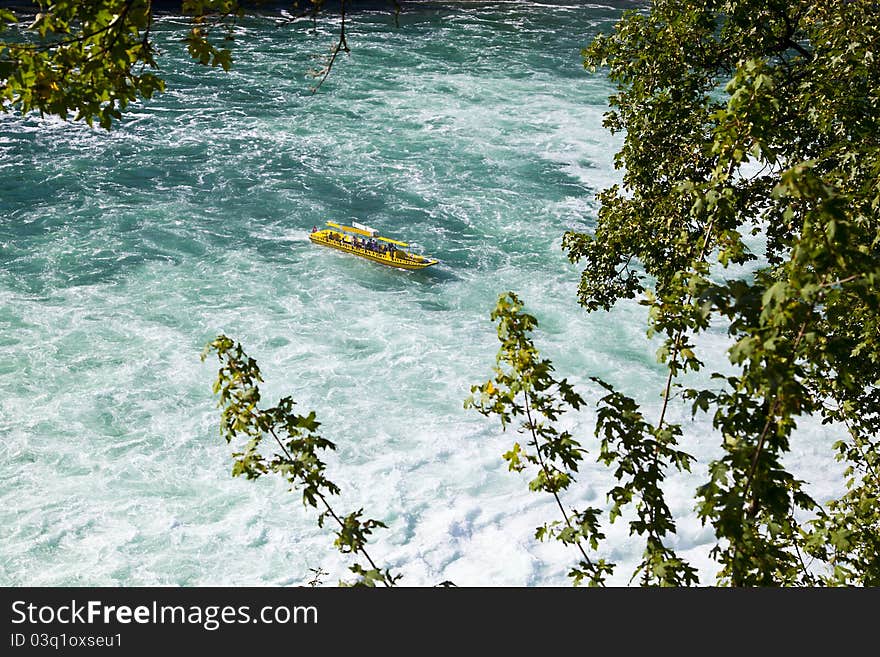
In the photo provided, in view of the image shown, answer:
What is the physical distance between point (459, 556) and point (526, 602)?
11.5 meters

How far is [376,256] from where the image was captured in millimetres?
24125

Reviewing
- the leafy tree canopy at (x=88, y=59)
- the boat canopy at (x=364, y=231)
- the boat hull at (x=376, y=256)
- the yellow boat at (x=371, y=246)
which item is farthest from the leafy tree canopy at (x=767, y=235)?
the boat canopy at (x=364, y=231)

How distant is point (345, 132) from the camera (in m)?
33.8

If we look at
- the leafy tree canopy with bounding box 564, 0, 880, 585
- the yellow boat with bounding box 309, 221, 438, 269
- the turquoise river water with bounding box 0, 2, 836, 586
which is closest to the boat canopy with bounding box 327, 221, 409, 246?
the yellow boat with bounding box 309, 221, 438, 269

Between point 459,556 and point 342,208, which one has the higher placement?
point 342,208

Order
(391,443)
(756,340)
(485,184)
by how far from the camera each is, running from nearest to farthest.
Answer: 1. (756,340)
2. (391,443)
3. (485,184)

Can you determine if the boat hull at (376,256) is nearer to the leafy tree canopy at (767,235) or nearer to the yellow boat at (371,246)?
the yellow boat at (371,246)

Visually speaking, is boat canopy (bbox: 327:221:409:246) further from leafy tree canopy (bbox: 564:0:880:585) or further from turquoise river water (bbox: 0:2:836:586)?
leafy tree canopy (bbox: 564:0:880:585)

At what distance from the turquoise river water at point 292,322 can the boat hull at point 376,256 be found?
10.9 inches

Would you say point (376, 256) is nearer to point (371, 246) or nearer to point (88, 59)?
point (371, 246)

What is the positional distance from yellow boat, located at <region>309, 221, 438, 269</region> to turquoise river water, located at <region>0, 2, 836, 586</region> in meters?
0.33

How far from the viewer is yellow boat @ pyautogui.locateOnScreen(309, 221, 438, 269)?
2388 centimetres

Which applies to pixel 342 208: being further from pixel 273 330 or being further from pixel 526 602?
pixel 526 602

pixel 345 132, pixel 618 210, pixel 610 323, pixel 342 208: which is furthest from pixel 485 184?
pixel 618 210
